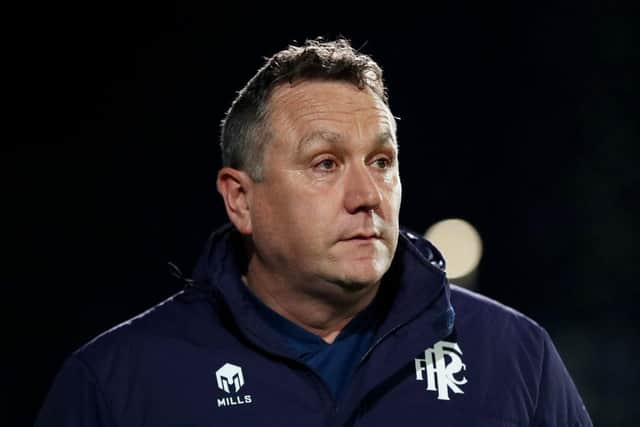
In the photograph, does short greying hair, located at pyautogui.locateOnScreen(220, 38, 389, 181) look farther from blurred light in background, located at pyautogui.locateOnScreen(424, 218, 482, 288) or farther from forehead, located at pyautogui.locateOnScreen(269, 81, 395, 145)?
blurred light in background, located at pyautogui.locateOnScreen(424, 218, 482, 288)

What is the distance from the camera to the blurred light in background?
17.1 ft

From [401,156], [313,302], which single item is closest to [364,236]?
[313,302]

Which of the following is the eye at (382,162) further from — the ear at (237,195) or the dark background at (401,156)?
the dark background at (401,156)

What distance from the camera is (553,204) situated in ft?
16.4

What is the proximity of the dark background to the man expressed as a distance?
196 centimetres

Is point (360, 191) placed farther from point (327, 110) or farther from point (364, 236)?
point (327, 110)

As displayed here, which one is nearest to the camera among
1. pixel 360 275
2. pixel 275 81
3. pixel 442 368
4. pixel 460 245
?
pixel 360 275

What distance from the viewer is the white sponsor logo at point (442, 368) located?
7.00 feet

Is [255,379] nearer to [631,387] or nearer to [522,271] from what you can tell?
[631,387]

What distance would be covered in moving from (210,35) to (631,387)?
263 centimetres

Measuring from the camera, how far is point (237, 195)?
232 centimetres

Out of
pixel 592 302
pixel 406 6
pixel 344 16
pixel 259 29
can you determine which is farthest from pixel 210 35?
pixel 592 302

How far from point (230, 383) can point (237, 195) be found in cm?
47

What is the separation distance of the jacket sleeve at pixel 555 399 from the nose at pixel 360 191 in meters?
0.57
